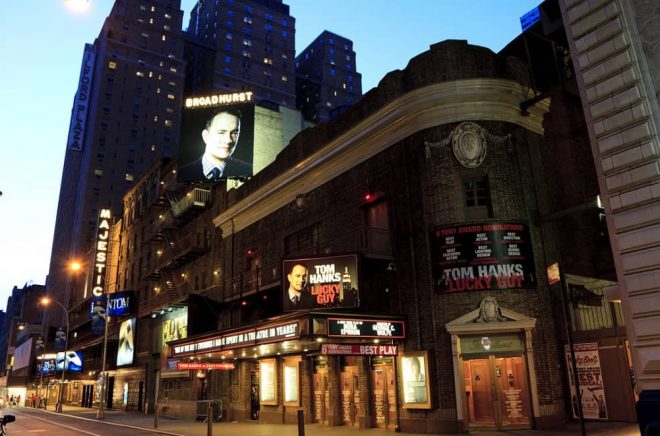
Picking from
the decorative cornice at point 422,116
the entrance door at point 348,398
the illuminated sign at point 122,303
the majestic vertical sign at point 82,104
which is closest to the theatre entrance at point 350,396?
the entrance door at point 348,398

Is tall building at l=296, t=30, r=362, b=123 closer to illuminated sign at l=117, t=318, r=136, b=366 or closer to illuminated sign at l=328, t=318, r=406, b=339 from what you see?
illuminated sign at l=117, t=318, r=136, b=366

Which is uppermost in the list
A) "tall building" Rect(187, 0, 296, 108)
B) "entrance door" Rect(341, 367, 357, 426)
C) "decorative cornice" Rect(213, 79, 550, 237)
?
"tall building" Rect(187, 0, 296, 108)

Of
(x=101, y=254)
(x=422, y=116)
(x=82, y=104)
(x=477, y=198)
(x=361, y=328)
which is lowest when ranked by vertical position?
A: (x=361, y=328)

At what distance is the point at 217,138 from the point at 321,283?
1969 cm

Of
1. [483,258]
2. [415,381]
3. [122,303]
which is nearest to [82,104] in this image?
[122,303]

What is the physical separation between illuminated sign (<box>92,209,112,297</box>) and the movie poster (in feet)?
157

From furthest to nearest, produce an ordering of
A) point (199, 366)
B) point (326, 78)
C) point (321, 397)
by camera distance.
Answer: point (326, 78) → point (199, 366) → point (321, 397)

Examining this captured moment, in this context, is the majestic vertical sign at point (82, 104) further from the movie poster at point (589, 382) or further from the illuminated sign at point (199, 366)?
the movie poster at point (589, 382)

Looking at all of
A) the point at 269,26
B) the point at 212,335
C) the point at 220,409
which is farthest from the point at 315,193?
the point at 269,26

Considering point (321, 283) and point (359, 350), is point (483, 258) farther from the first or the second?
point (321, 283)

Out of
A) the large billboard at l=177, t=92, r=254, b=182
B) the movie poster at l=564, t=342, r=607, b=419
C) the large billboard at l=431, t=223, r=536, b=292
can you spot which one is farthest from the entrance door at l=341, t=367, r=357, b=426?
the large billboard at l=177, t=92, r=254, b=182

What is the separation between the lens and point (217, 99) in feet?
130

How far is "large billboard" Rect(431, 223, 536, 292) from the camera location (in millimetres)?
17594

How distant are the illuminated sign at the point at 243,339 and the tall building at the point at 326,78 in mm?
118531
